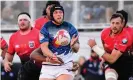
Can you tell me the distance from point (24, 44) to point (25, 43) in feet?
0.09

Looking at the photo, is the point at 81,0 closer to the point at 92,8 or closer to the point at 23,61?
the point at 92,8

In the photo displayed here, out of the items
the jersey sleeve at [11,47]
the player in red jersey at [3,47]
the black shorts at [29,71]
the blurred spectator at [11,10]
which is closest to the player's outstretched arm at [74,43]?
the black shorts at [29,71]

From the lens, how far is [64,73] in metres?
9.39

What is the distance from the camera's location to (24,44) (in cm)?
1075

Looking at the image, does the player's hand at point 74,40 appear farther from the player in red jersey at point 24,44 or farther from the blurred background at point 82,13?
the blurred background at point 82,13

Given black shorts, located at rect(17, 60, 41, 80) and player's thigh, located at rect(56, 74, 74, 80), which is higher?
player's thigh, located at rect(56, 74, 74, 80)

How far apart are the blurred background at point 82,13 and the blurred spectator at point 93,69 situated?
1.34 meters

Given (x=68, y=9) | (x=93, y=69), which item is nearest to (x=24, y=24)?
(x=93, y=69)

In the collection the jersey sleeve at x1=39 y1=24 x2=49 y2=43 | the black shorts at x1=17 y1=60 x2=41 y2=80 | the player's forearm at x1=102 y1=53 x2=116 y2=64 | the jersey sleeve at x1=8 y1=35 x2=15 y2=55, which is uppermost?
the jersey sleeve at x1=39 y1=24 x2=49 y2=43

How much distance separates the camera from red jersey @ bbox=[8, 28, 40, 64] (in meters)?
10.7

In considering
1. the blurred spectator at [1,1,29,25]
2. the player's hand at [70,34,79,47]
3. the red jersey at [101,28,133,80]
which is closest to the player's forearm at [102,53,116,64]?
the red jersey at [101,28,133,80]

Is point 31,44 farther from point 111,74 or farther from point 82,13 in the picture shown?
point 82,13

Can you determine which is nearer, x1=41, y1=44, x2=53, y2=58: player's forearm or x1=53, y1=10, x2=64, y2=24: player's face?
x1=41, y1=44, x2=53, y2=58: player's forearm

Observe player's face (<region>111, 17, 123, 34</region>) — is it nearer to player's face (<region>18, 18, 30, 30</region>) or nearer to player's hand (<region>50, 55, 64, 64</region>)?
player's hand (<region>50, 55, 64, 64</region>)
